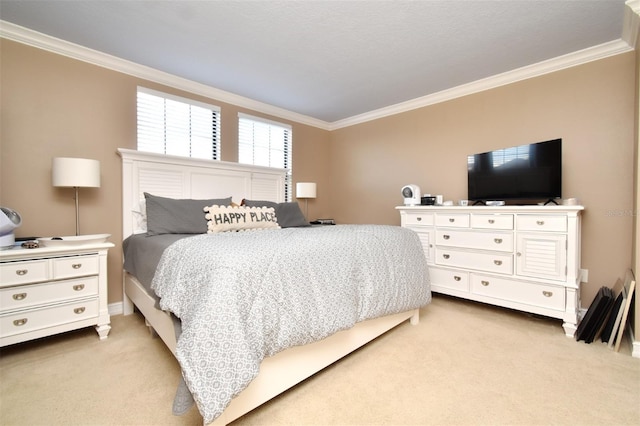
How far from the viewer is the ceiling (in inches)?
77.0

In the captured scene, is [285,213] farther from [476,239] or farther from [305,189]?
[476,239]

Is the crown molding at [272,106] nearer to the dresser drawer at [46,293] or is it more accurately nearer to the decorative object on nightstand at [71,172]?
the decorative object on nightstand at [71,172]

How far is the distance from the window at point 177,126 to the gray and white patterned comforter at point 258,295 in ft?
5.98

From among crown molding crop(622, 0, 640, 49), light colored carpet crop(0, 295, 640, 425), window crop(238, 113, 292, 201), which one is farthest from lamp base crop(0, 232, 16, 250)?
crown molding crop(622, 0, 640, 49)

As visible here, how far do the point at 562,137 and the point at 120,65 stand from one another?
14.0 ft

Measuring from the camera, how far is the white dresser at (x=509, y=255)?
88.3 inches

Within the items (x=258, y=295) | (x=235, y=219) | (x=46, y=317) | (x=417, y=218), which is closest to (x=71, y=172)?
(x=46, y=317)

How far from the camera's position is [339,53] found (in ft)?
8.29

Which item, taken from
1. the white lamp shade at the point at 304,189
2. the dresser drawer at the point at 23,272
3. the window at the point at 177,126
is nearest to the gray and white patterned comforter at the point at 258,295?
the dresser drawer at the point at 23,272

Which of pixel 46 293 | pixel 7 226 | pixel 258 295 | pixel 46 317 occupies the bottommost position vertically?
pixel 46 317

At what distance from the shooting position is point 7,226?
6.23 feet

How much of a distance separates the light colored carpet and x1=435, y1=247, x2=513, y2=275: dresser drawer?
57cm

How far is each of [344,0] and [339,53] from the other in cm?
64

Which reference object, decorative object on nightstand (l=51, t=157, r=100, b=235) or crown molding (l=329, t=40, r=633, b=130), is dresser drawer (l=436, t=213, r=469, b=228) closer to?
crown molding (l=329, t=40, r=633, b=130)
